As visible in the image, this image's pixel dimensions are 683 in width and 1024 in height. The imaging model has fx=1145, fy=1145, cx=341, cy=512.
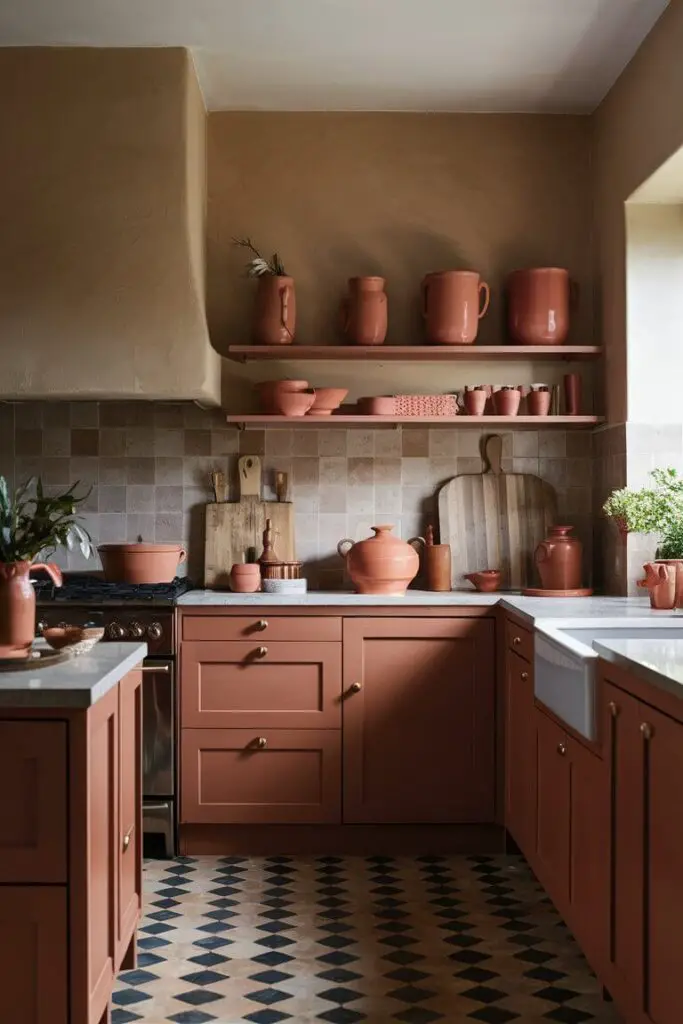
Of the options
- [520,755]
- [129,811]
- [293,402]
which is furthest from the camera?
[293,402]

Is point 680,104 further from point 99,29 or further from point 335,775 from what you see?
point 335,775

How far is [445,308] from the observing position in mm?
4301

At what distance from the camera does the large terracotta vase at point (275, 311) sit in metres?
4.32

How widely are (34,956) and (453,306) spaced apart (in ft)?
9.37

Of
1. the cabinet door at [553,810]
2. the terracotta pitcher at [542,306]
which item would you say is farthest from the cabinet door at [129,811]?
the terracotta pitcher at [542,306]

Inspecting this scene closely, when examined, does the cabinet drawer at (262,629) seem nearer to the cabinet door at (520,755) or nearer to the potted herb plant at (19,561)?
the cabinet door at (520,755)

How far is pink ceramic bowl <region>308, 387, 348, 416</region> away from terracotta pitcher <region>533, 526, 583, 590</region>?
93 cm

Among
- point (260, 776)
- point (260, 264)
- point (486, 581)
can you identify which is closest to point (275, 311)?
point (260, 264)

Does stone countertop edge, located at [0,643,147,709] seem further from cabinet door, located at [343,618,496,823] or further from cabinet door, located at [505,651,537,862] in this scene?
cabinet door, located at [343,618,496,823]

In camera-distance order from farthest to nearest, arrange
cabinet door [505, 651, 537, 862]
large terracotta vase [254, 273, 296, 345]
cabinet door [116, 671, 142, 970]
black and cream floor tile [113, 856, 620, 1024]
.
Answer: large terracotta vase [254, 273, 296, 345]
cabinet door [505, 651, 537, 862]
black and cream floor tile [113, 856, 620, 1024]
cabinet door [116, 671, 142, 970]

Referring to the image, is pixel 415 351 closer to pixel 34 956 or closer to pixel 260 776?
pixel 260 776

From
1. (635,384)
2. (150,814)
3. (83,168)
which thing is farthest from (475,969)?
(83,168)

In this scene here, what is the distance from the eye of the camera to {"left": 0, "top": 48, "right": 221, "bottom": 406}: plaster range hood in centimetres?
396

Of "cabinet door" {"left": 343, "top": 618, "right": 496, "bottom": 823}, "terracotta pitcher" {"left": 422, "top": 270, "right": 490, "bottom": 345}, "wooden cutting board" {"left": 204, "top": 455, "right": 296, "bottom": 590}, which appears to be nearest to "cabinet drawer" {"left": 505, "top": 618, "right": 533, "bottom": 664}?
"cabinet door" {"left": 343, "top": 618, "right": 496, "bottom": 823}
